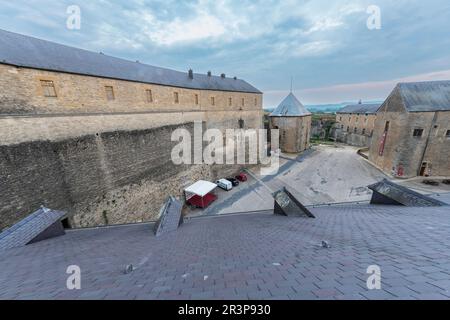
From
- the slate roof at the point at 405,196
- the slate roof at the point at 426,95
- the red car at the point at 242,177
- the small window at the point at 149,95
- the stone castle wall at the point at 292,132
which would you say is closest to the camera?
the slate roof at the point at 405,196

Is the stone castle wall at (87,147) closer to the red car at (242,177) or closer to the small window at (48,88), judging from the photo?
the small window at (48,88)

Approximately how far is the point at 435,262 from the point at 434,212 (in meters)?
4.53

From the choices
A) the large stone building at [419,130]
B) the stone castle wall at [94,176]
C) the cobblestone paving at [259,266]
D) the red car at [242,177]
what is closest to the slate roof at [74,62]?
the stone castle wall at [94,176]

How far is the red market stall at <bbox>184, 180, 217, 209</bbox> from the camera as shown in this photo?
1512 centimetres

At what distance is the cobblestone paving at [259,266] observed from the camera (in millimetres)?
1854

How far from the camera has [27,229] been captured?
5191mm

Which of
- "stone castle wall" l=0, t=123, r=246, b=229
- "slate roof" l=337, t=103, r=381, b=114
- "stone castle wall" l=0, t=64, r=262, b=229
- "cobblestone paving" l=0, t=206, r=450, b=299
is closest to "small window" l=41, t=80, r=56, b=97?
"stone castle wall" l=0, t=64, r=262, b=229

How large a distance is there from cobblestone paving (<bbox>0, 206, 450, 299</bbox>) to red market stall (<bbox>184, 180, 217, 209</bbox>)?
34.5 ft

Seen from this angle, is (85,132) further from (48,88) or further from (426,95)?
(426,95)

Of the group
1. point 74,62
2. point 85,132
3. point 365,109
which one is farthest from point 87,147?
point 365,109

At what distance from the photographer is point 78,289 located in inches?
91.8

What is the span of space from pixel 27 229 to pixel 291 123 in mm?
29792

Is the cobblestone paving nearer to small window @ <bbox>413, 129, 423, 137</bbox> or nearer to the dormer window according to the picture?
the dormer window

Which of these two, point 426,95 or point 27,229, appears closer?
point 27,229
